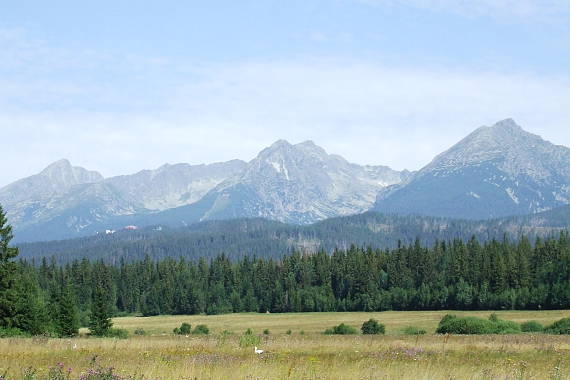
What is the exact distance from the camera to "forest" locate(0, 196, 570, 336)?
423 feet

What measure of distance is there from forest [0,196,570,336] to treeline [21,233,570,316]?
224mm

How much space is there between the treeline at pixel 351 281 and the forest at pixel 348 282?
0.73 ft

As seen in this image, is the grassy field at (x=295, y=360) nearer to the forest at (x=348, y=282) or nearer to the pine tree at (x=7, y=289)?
the pine tree at (x=7, y=289)

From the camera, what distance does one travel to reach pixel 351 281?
158 metres

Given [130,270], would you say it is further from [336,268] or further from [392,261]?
[392,261]

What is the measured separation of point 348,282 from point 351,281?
273 centimetres

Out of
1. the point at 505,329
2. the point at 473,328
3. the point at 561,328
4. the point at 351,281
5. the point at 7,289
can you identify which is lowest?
the point at 351,281


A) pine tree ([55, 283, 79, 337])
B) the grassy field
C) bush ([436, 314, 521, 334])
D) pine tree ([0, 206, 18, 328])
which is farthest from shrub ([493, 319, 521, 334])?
pine tree ([0, 206, 18, 328])

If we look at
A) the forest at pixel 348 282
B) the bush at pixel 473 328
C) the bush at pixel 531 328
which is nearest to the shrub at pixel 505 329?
the bush at pixel 473 328

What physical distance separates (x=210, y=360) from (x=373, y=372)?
6049 mm

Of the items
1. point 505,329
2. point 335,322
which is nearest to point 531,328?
point 505,329

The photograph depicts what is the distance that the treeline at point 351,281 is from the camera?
12962cm

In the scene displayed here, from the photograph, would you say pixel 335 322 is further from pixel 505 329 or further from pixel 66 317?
pixel 66 317

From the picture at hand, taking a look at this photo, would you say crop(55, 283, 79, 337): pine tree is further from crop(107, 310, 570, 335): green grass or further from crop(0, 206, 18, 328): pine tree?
crop(107, 310, 570, 335): green grass
